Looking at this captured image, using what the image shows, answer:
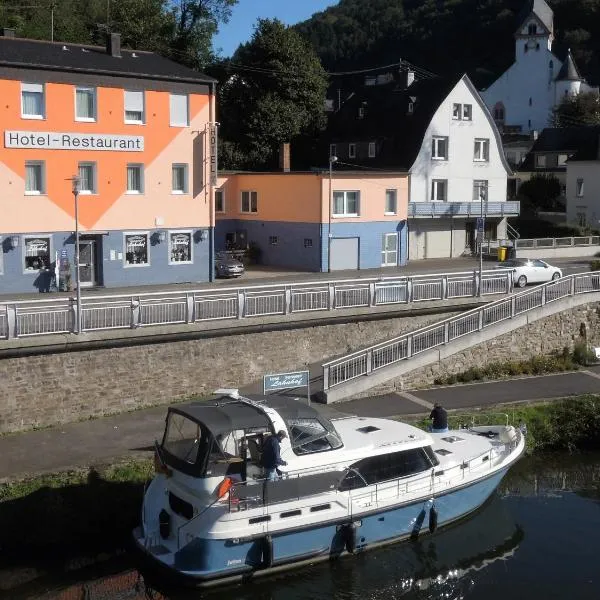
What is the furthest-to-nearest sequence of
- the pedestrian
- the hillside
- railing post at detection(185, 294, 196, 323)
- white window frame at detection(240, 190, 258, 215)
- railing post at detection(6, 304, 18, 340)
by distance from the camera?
the hillside < white window frame at detection(240, 190, 258, 215) < railing post at detection(185, 294, 196, 323) < the pedestrian < railing post at detection(6, 304, 18, 340)

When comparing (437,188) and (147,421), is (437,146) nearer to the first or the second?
(437,188)

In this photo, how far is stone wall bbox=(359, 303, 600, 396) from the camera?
24.1 m

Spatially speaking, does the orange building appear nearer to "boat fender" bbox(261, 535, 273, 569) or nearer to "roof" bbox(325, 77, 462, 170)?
"roof" bbox(325, 77, 462, 170)

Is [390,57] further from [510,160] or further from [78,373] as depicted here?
[78,373]

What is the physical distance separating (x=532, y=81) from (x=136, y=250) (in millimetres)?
68162

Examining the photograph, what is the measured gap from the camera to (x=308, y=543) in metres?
15.5

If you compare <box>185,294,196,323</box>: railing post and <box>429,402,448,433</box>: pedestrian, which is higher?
<box>185,294,196,323</box>: railing post

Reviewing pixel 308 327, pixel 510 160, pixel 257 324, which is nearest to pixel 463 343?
pixel 308 327

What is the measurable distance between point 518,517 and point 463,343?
7.46m

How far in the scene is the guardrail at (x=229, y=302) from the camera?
19328mm

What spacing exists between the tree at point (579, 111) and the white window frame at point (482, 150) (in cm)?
3099

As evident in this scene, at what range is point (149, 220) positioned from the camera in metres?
Answer: 32.9

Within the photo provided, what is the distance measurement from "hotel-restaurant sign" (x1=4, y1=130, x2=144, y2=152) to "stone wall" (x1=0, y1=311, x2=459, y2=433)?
12537mm

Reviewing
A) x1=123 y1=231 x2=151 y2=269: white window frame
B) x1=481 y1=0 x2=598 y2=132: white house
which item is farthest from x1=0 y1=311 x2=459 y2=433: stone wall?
x1=481 y1=0 x2=598 y2=132: white house
